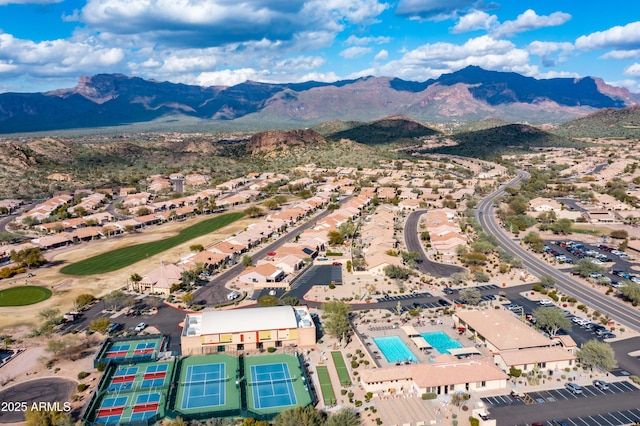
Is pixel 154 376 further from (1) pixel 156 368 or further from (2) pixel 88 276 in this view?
(2) pixel 88 276

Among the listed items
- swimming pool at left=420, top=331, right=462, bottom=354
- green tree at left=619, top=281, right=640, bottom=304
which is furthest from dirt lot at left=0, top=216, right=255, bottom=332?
green tree at left=619, top=281, right=640, bottom=304

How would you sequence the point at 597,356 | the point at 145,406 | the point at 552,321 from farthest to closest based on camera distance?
the point at 552,321 < the point at 597,356 < the point at 145,406

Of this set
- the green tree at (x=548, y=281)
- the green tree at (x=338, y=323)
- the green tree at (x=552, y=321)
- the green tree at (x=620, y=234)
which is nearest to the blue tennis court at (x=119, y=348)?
the green tree at (x=338, y=323)

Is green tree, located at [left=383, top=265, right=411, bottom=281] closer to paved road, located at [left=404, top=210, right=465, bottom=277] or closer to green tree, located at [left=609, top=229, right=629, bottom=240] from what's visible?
paved road, located at [left=404, top=210, right=465, bottom=277]

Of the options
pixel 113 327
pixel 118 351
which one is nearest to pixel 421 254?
pixel 113 327

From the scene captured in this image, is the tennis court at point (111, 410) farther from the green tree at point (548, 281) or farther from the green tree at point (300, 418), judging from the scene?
the green tree at point (548, 281)

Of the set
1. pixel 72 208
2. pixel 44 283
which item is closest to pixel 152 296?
pixel 44 283
